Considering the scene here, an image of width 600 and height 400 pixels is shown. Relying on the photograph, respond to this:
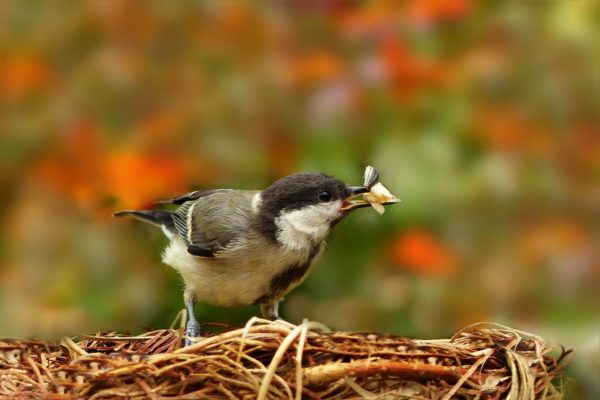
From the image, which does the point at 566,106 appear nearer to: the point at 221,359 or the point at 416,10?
the point at 416,10

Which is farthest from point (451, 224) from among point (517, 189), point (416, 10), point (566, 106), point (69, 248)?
point (69, 248)

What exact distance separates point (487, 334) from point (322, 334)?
38cm

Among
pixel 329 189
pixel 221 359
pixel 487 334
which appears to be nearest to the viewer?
pixel 221 359

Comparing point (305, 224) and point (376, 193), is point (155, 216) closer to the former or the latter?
point (305, 224)

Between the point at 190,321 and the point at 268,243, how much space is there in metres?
0.25

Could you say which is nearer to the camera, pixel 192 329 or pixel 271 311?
pixel 192 329

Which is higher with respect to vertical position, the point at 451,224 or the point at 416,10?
the point at 416,10

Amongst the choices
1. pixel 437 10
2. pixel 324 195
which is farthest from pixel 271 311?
pixel 437 10

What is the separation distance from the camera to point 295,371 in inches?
60.2

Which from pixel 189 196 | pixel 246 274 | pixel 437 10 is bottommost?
pixel 246 274

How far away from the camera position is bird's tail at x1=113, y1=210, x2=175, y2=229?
2246 millimetres

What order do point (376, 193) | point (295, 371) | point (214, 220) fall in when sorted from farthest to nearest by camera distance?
point (214, 220) → point (376, 193) → point (295, 371)

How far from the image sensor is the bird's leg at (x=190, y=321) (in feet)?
6.62

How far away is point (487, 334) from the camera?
6.02 ft
